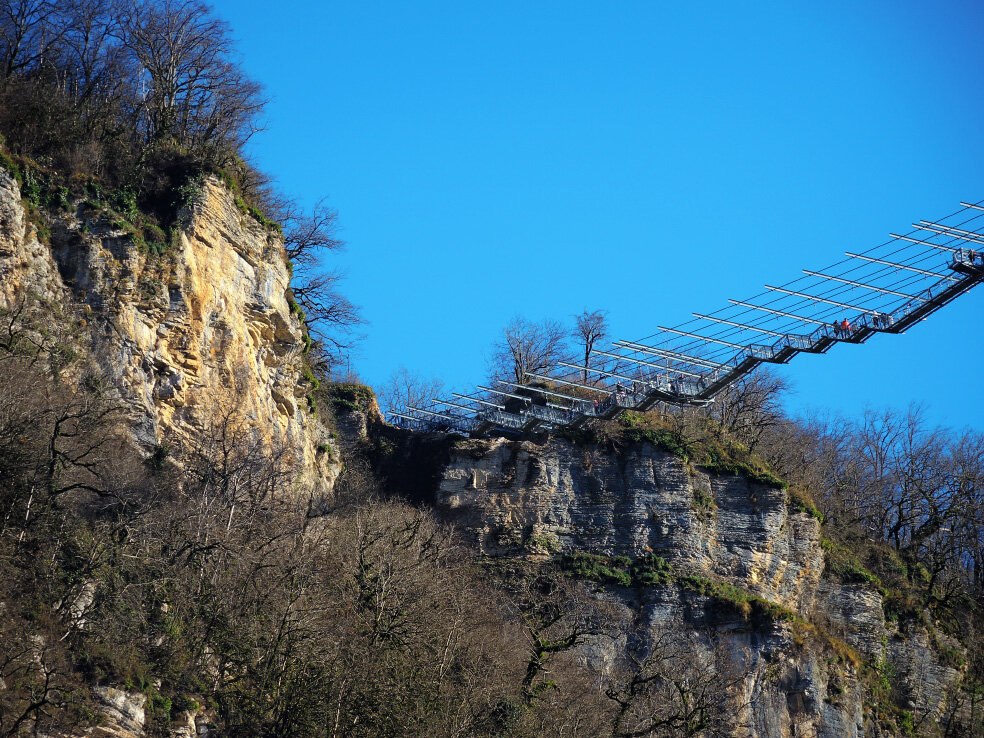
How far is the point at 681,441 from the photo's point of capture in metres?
48.7

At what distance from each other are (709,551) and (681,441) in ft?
14.5

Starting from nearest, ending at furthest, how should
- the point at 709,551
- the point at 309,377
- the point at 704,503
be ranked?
the point at 709,551, the point at 704,503, the point at 309,377

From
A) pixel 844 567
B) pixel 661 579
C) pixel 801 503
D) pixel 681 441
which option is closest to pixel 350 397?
pixel 681 441

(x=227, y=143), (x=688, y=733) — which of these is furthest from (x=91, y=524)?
(x=227, y=143)

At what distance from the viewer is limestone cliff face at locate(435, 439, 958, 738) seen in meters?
43.8

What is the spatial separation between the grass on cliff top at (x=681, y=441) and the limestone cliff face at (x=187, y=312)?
387 inches

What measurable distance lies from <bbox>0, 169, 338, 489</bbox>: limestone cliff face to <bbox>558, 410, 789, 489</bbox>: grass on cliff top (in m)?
9.84

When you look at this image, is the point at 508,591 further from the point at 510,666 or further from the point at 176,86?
the point at 176,86

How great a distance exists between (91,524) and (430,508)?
16.2 m

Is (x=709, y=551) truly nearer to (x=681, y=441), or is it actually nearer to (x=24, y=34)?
(x=681, y=441)

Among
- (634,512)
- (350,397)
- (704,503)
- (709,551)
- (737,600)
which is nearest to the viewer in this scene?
(737,600)

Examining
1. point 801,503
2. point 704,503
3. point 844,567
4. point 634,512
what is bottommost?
point 844,567

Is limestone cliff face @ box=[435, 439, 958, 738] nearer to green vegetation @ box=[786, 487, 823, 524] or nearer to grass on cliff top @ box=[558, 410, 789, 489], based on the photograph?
green vegetation @ box=[786, 487, 823, 524]

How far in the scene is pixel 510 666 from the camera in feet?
115
